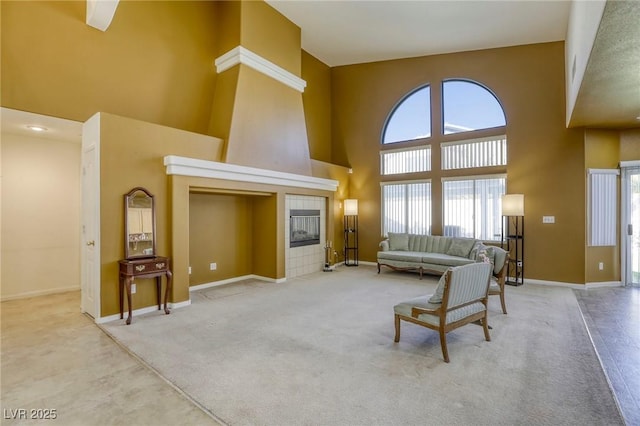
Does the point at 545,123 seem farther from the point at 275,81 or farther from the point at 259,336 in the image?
the point at 259,336

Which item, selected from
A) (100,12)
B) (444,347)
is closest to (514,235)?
(444,347)

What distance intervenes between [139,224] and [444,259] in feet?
17.5

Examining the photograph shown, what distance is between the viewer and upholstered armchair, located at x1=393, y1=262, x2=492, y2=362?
2.90 m

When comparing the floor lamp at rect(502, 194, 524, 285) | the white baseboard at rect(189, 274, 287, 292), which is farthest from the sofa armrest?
the white baseboard at rect(189, 274, 287, 292)

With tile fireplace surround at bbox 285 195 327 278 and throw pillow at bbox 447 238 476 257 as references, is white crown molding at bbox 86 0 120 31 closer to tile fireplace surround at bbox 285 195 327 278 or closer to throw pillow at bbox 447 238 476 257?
tile fireplace surround at bbox 285 195 327 278

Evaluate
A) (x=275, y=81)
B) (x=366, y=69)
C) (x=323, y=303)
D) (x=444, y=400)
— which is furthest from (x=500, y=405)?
(x=366, y=69)

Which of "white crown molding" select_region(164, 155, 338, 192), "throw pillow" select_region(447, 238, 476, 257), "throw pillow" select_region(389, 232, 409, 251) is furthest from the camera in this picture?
"throw pillow" select_region(389, 232, 409, 251)

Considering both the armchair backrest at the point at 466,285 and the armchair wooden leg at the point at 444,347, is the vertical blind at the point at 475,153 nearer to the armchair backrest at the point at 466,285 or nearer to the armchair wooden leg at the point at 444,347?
the armchair backrest at the point at 466,285

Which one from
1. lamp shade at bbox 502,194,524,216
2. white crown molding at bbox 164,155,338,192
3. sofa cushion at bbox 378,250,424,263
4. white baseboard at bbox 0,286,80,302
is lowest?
white baseboard at bbox 0,286,80,302

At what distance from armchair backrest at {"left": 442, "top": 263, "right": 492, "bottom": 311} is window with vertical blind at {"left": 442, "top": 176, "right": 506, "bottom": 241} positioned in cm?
369

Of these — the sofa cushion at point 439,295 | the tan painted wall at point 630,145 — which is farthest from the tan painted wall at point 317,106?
the tan painted wall at point 630,145

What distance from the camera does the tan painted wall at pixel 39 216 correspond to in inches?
197

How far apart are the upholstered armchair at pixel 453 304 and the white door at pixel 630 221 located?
14.1ft

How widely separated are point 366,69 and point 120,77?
5.74 meters
